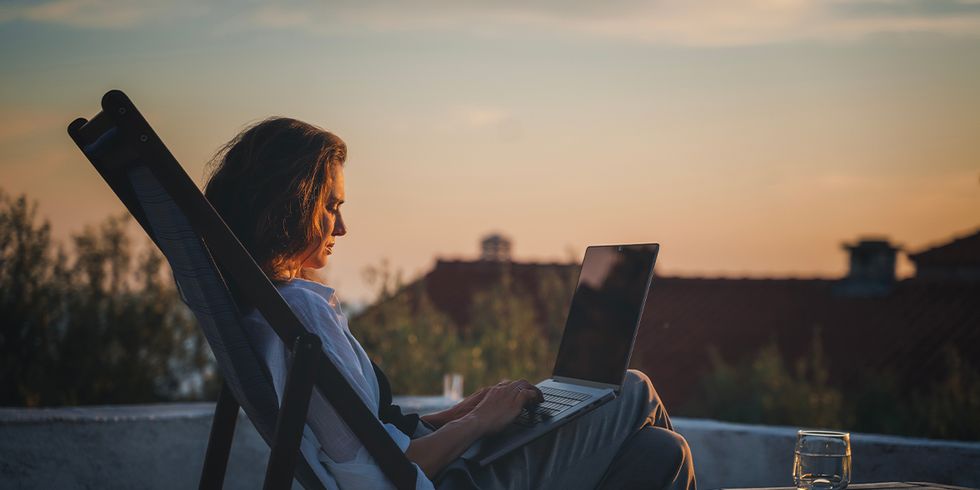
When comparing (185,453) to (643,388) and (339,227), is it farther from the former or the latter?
(643,388)

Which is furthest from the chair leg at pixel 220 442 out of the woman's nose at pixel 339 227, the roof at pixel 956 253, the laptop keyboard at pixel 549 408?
the roof at pixel 956 253

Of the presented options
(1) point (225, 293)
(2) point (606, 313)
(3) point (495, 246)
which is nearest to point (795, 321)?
(3) point (495, 246)

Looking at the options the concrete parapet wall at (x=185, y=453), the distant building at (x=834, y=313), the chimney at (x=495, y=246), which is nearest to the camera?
the concrete parapet wall at (x=185, y=453)

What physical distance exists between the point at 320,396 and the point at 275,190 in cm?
47

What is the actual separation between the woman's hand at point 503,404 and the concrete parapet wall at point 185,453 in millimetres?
1973

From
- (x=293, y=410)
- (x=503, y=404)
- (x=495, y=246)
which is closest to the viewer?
(x=293, y=410)

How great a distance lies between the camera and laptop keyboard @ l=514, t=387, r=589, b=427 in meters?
2.39

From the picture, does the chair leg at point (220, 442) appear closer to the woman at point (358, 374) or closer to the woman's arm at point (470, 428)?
the woman at point (358, 374)

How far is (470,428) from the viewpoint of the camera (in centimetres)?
236

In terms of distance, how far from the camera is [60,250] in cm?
693

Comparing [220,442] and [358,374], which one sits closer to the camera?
[358,374]

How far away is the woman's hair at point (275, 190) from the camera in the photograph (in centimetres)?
237

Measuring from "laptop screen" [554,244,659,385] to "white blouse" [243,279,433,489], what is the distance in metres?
0.58

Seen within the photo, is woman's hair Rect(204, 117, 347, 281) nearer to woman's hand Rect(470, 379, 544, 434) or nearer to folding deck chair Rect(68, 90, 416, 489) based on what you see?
folding deck chair Rect(68, 90, 416, 489)
